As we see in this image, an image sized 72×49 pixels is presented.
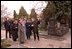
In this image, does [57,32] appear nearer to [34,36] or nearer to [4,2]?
[34,36]

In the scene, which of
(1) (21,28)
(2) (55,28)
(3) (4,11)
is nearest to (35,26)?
(1) (21,28)

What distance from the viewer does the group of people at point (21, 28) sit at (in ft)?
14.3

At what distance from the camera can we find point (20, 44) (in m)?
4.30

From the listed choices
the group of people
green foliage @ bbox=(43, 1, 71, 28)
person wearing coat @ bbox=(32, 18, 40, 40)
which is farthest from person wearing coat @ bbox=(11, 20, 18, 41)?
green foliage @ bbox=(43, 1, 71, 28)

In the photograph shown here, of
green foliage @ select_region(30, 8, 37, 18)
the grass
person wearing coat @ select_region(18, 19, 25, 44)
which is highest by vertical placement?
green foliage @ select_region(30, 8, 37, 18)

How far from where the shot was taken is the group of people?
437 centimetres

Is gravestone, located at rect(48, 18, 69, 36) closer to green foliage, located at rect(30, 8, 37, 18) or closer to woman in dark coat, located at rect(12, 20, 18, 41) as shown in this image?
green foliage, located at rect(30, 8, 37, 18)

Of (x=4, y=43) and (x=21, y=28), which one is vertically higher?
(x=21, y=28)

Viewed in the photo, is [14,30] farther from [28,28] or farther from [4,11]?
[4,11]

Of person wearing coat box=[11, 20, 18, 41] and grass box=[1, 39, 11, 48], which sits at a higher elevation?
person wearing coat box=[11, 20, 18, 41]

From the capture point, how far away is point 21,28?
173 inches

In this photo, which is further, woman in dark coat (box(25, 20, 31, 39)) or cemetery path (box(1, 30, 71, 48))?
woman in dark coat (box(25, 20, 31, 39))

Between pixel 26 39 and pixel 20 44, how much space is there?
16cm

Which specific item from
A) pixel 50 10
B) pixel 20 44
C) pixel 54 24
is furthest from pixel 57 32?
pixel 20 44
